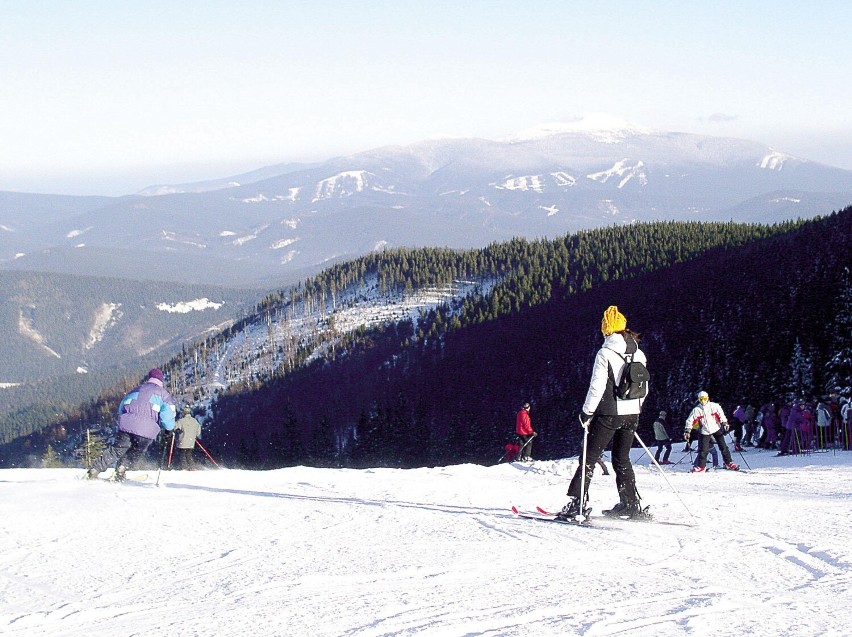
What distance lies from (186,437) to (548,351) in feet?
302

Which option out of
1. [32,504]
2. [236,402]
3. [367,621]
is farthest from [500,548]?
[236,402]

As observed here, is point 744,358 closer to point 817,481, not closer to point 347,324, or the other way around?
point 817,481

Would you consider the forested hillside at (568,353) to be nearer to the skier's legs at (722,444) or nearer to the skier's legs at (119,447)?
the skier's legs at (722,444)

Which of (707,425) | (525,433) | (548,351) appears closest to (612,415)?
(707,425)

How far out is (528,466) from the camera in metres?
18.5

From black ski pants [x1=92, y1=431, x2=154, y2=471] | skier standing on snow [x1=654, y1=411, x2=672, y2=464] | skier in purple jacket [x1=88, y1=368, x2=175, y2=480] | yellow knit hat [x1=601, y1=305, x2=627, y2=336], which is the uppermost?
yellow knit hat [x1=601, y1=305, x2=627, y2=336]

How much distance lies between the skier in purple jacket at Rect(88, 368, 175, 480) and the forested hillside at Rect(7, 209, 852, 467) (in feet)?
137

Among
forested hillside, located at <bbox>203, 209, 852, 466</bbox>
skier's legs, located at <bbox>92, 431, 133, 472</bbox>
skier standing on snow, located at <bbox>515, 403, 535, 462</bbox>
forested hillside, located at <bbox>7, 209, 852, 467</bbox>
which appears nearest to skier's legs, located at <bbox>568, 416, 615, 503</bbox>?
skier's legs, located at <bbox>92, 431, 133, 472</bbox>

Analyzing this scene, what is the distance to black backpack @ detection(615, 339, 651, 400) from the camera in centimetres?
870

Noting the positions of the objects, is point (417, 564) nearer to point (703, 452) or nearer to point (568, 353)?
point (703, 452)

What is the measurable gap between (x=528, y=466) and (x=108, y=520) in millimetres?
9980

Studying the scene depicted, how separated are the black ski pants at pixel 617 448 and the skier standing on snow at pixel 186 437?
31.2 feet

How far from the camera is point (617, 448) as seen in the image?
364 inches

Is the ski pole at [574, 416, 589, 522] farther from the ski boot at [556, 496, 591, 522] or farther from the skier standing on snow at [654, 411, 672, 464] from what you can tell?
the skier standing on snow at [654, 411, 672, 464]
